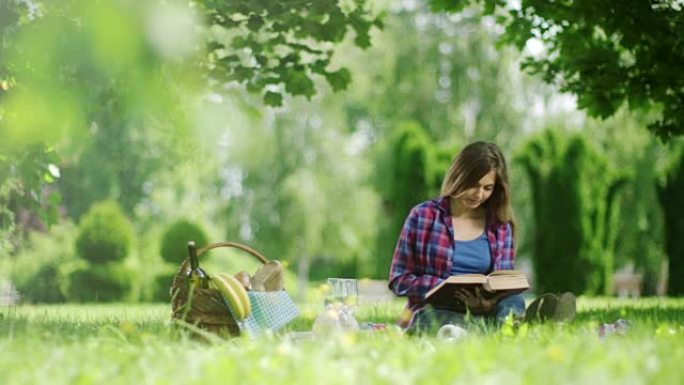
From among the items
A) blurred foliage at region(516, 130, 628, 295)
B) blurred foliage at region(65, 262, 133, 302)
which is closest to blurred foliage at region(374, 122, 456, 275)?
blurred foliage at region(516, 130, 628, 295)

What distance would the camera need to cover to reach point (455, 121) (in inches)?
848

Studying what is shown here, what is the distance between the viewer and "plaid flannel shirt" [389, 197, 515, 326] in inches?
223

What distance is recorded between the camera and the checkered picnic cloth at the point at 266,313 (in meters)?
5.14

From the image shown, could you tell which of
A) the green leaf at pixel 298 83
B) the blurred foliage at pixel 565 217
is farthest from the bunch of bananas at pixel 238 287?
the blurred foliage at pixel 565 217

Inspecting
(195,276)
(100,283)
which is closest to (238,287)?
(195,276)

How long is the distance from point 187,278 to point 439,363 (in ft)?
7.02

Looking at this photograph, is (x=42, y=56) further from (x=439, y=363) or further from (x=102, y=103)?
(x=439, y=363)

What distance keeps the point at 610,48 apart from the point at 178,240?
7439 mm

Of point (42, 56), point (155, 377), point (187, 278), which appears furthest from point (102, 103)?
point (155, 377)

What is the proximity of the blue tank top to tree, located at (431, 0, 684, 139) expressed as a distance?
7.56 ft

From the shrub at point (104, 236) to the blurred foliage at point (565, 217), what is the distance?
19.7ft

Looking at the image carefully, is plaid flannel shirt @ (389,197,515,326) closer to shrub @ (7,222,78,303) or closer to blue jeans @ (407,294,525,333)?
blue jeans @ (407,294,525,333)

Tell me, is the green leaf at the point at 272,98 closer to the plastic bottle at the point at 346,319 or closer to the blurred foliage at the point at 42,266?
the plastic bottle at the point at 346,319

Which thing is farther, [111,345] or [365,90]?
[365,90]
